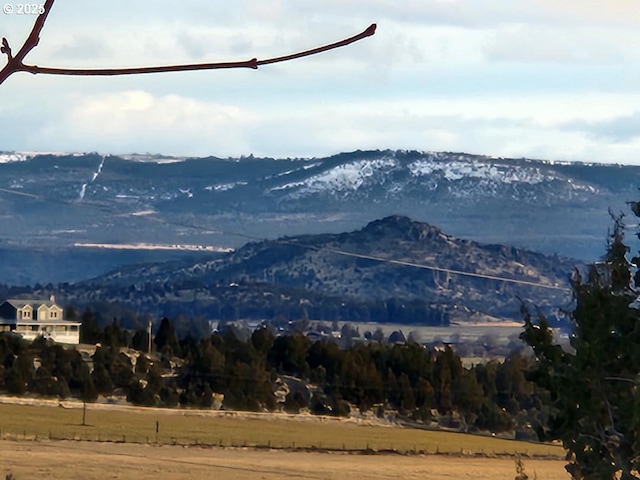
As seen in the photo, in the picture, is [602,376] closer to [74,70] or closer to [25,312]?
[74,70]

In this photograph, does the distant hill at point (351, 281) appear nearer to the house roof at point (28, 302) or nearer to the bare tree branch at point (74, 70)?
the house roof at point (28, 302)

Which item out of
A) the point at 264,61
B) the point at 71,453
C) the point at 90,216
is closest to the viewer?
the point at 264,61

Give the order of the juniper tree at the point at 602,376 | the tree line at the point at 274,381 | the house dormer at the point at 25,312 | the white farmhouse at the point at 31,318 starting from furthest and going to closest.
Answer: the house dormer at the point at 25,312 < the white farmhouse at the point at 31,318 < the tree line at the point at 274,381 < the juniper tree at the point at 602,376

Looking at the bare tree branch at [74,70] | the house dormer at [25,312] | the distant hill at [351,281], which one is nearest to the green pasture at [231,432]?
the house dormer at [25,312]

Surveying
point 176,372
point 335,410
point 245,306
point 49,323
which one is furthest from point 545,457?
point 245,306

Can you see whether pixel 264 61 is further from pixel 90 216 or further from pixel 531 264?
pixel 90 216

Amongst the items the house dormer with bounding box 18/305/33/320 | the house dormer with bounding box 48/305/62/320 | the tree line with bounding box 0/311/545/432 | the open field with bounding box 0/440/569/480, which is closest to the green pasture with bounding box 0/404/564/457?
the open field with bounding box 0/440/569/480

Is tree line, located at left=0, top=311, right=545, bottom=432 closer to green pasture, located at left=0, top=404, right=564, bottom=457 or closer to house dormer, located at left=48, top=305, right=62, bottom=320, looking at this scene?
green pasture, located at left=0, top=404, right=564, bottom=457

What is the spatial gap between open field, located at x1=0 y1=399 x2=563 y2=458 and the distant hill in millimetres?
65988

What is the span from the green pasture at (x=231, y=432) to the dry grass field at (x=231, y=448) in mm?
45

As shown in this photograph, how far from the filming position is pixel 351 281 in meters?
160

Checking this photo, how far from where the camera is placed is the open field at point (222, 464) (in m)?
38.6

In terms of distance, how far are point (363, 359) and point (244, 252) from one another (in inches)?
3854

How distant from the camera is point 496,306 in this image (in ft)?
477
